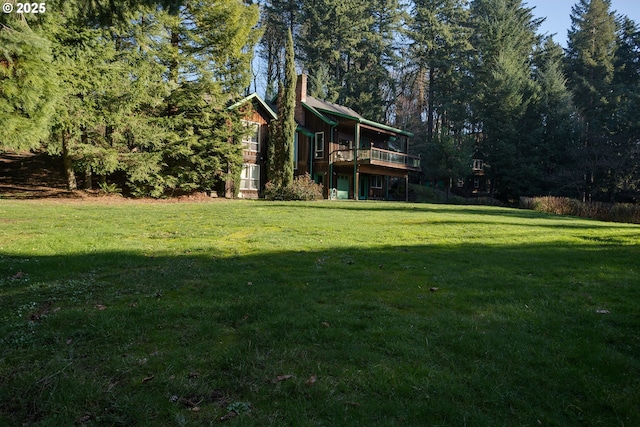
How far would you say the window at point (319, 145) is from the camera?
94.2ft

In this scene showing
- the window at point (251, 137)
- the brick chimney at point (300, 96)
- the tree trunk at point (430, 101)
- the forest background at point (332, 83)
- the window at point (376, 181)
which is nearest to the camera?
the forest background at point (332, 83)

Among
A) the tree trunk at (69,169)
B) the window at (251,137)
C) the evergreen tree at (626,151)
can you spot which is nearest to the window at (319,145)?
the window at (251,137)

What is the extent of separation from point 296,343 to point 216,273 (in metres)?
2.59

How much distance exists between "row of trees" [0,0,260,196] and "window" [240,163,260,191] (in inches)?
73.6

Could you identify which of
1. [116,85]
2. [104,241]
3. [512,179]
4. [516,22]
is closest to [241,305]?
[104,241]

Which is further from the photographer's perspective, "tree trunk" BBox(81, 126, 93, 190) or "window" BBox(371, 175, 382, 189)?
"window" BBox(371, 175, 382, 189)

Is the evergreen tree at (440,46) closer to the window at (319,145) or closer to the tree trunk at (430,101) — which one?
the tree trunk at (430,101)

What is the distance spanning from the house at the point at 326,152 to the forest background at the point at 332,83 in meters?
2.51

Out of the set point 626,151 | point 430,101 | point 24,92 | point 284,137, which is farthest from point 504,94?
point 24,92

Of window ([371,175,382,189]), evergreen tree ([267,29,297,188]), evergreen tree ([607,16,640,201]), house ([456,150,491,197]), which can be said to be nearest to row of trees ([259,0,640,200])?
evergreen tree ([607,16,640,201])

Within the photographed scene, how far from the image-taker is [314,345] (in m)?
3.29

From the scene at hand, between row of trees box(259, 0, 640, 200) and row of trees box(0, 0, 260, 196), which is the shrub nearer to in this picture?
row of trees box(0, 0, 260, 196)

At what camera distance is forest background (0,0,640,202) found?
49.3 ft

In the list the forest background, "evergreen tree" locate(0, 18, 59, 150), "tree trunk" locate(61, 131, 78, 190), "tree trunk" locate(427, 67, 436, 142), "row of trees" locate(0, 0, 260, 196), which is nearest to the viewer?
"evergreen tree" locate(0, 18, 59, 150)
